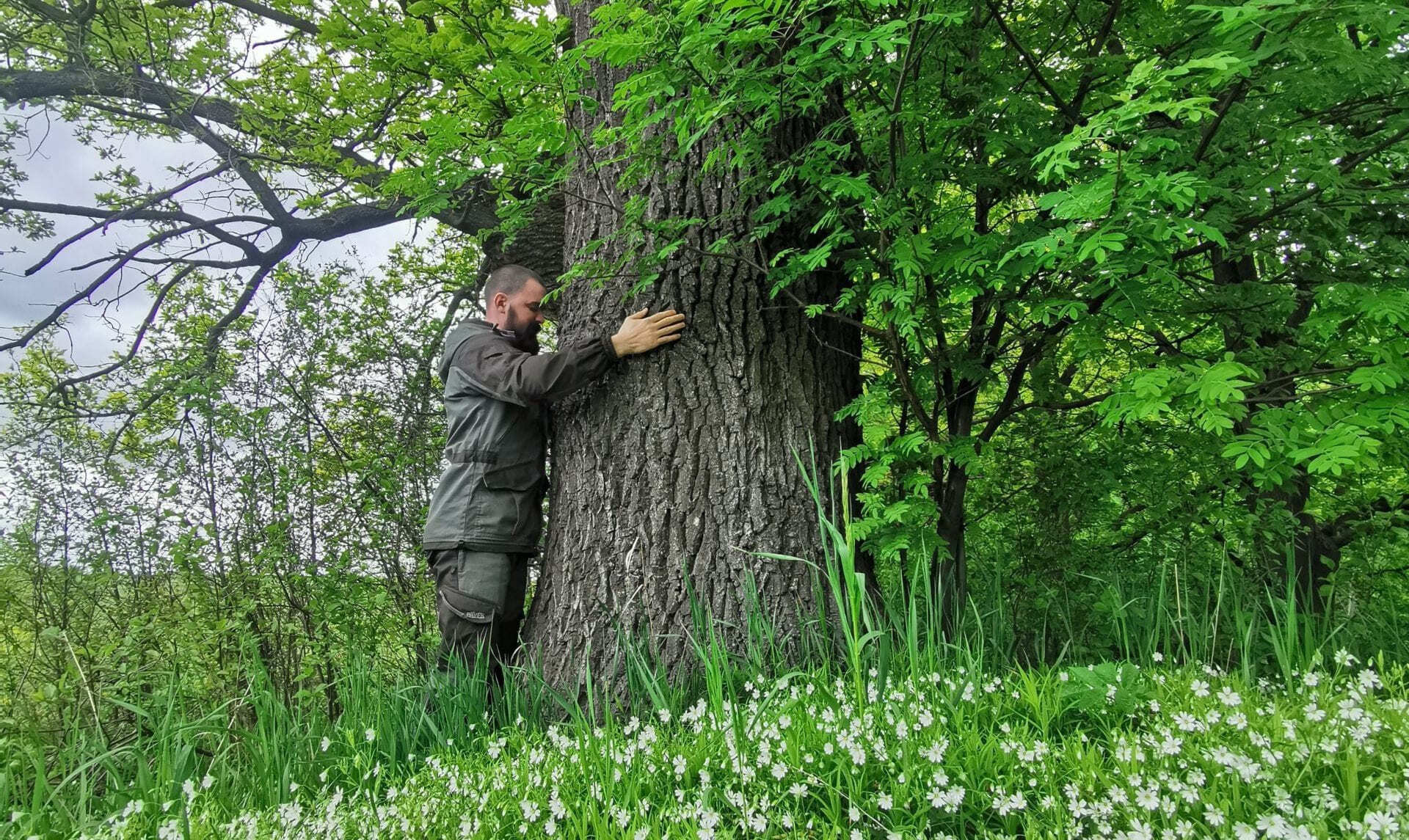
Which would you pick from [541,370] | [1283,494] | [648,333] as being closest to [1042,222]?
[648,333]

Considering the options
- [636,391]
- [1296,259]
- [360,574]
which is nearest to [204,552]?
Result: [360,574]

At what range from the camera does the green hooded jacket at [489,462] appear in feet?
12.0

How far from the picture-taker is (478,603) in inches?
142

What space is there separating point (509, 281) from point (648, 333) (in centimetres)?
137

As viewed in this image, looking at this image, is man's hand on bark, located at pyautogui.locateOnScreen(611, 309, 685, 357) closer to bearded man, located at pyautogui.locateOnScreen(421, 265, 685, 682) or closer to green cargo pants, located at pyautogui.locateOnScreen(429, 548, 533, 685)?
bearded man, located at pyautogui.locateOnScreen(421, 265, 685, 682)

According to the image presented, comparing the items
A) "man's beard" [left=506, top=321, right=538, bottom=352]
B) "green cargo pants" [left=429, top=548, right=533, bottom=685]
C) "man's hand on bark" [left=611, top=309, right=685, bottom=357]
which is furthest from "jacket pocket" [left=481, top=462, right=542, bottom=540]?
"man's hand on bark" [left=611, top=309, right=685, bottom=357]

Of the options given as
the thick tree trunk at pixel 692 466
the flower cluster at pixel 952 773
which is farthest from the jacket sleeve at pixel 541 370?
the flower cluster at pixel 952 773

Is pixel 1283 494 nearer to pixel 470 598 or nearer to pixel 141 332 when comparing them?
pixel 470 598

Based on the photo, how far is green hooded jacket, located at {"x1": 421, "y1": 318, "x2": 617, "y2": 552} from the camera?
3656 mm

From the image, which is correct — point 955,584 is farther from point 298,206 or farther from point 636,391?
point 298,206

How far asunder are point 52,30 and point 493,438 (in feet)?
19.3

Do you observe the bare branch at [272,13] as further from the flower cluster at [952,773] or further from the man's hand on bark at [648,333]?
the flower cluster at [952,773]

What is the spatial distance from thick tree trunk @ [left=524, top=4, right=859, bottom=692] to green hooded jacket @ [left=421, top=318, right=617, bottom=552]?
14.5 inches

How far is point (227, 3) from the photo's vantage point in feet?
20.3
